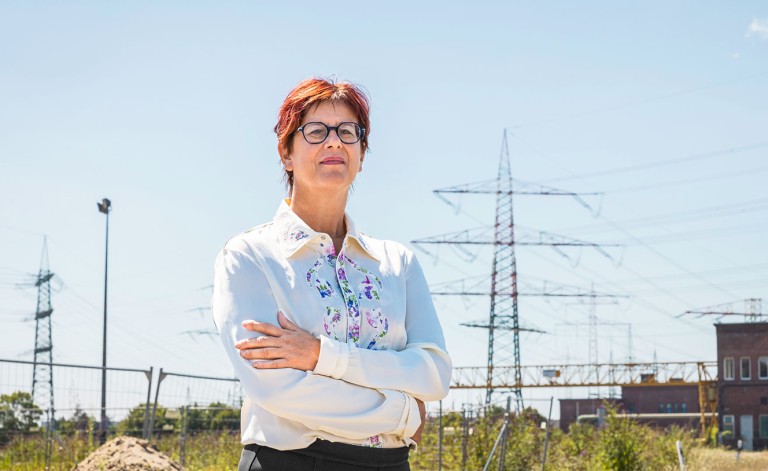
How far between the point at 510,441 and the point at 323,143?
40.8 feet

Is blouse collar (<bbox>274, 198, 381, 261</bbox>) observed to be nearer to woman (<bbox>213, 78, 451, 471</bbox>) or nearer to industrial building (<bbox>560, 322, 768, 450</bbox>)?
woman (<bbox>213, 78, 451, 471</bbox>)

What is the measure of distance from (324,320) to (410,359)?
27 centimetres

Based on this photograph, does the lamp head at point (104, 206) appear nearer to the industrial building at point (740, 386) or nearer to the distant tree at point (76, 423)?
the distant tree at point (76, 423)

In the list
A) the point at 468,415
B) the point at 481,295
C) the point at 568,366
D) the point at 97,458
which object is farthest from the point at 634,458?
the point at 568,366

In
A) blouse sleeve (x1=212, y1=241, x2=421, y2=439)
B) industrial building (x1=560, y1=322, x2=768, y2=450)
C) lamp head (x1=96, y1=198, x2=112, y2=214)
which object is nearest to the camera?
blouse sleeve (x1=212, y1=241, x2=421, y2=439)

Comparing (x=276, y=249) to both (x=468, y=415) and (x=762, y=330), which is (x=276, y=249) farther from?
(x=762, y=330)

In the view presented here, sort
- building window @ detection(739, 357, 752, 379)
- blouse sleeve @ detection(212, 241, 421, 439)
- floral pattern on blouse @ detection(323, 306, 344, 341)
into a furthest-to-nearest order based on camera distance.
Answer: building window @ detection(739, 357, 752, 379), floral pattern on blouse @ detection(323, 306, 344, 341), blouse sleeve @ detection(212, 241, 421, 439)

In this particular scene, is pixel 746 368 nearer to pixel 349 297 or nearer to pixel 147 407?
pixel 147 407

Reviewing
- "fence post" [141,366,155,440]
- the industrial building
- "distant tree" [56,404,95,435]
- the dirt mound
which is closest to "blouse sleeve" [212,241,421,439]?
the dirt mound

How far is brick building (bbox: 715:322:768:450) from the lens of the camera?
52.5 metres

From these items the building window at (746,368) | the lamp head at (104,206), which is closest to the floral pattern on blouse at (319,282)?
the lamp head at (104,206)

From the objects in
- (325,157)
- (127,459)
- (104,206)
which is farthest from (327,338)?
(104,206)

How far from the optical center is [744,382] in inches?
2110

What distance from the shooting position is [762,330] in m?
54.3
